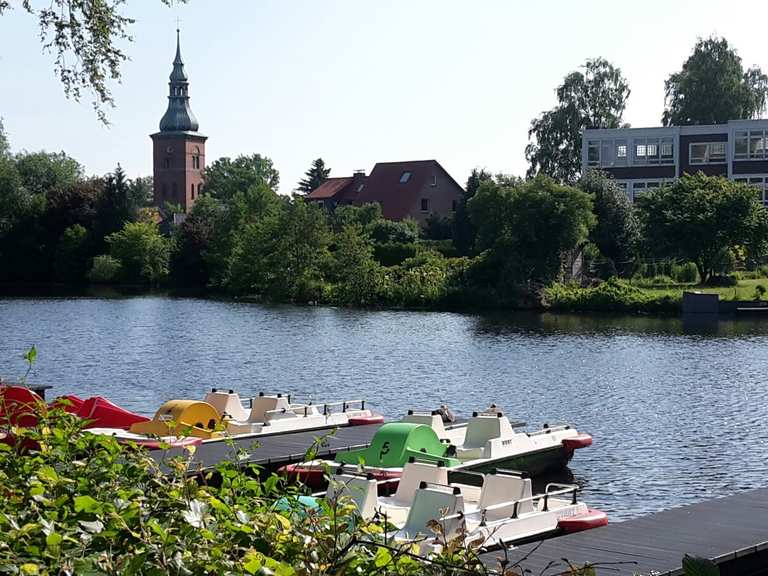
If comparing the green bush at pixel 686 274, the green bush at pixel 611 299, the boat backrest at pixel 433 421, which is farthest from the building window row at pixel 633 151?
the boat backrest at pixel 433 421

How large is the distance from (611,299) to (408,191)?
38013 mm

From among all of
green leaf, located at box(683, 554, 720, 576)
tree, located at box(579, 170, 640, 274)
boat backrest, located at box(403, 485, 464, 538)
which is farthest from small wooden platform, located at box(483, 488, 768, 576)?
tree, located at box(579, 170, 640, 274)

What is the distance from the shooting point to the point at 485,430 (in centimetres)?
1945

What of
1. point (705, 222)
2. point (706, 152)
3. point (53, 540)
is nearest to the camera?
point (53, 540)

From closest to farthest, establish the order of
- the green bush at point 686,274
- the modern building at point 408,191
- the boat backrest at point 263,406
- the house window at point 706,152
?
the boat backrest at point 263,406 → the green bush at point 686,274 → the house window at point 706,152 → the modern building at point 408,191

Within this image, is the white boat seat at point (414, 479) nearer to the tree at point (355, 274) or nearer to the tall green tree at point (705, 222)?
the tall green tree at point (705, 222)

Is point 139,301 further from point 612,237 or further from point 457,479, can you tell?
point 457,479

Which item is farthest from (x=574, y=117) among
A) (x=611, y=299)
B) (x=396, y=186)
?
(x=611, y=299)

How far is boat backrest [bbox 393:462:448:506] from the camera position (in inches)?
565

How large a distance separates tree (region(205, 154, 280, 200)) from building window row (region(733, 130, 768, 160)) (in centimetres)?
6987

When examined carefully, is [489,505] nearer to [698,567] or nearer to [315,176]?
[698,567]

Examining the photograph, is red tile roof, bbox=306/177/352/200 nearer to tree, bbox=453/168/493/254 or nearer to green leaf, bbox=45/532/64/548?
tree, bbox=453/168/493/254

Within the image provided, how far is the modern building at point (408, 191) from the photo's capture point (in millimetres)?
92875

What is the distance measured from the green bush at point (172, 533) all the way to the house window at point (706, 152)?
7439cm
